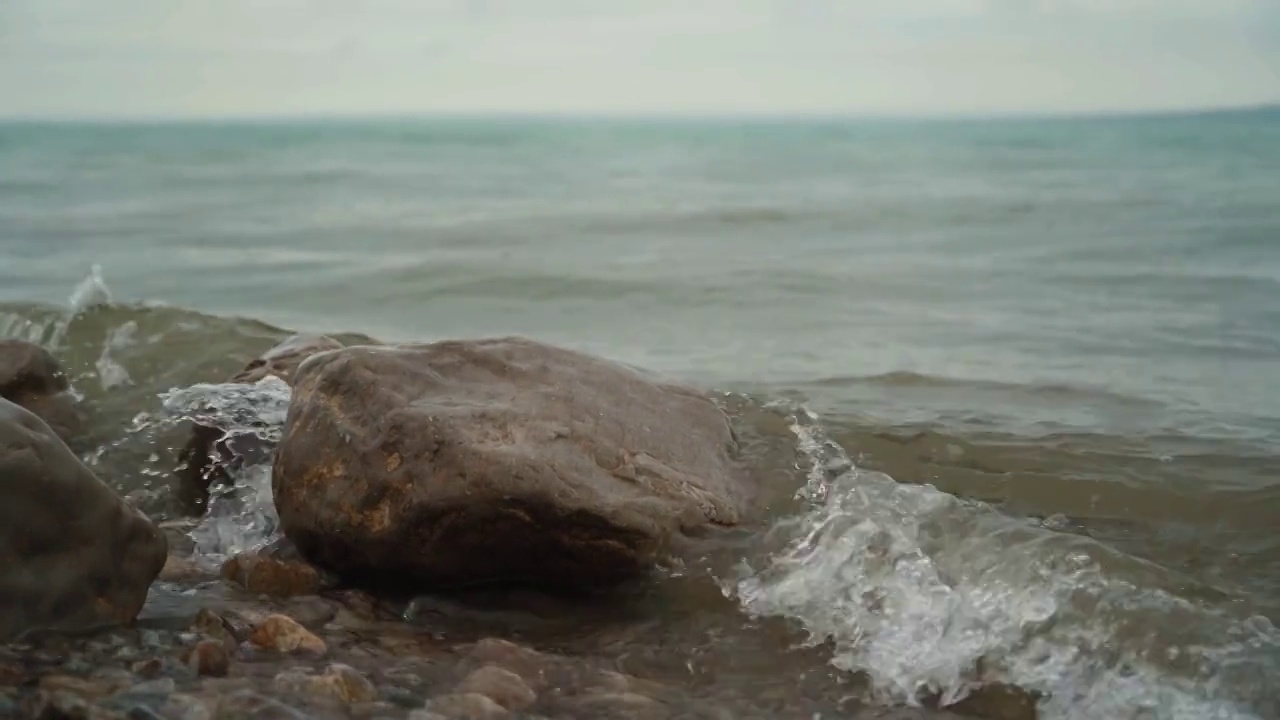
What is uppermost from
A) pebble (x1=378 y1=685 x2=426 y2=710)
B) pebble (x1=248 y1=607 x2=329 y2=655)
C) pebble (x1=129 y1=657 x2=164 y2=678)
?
pebble (x1=129 y1=657 x2=164 y2=678)

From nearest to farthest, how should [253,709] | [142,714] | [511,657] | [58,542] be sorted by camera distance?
[142,714], [253,709], [58,542], [511,657]

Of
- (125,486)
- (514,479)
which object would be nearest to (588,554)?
(514,479)

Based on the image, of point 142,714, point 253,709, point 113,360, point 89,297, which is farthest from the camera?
point 89,297

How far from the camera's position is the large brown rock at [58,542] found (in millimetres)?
3748

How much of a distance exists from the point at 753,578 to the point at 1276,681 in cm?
179

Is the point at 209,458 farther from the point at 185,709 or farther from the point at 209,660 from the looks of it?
the point at 185,709

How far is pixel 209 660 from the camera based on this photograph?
3.62 m

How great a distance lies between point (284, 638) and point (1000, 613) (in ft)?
7.83

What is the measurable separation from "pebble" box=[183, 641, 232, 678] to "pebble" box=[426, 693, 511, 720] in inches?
24.5

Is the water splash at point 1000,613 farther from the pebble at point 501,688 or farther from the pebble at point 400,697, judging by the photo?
the pebble at point 400,697

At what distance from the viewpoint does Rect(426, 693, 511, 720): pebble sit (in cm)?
348

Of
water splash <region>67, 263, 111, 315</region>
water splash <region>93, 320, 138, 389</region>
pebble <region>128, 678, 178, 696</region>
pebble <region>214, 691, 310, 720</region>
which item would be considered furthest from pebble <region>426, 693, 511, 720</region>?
water splash <region>67, 263, 111, 315</region>

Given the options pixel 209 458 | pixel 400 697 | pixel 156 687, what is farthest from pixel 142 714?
pixel 209 458

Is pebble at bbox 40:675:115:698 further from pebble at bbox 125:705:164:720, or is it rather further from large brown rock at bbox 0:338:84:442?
large brown rock at bbox 0:338:84:442
